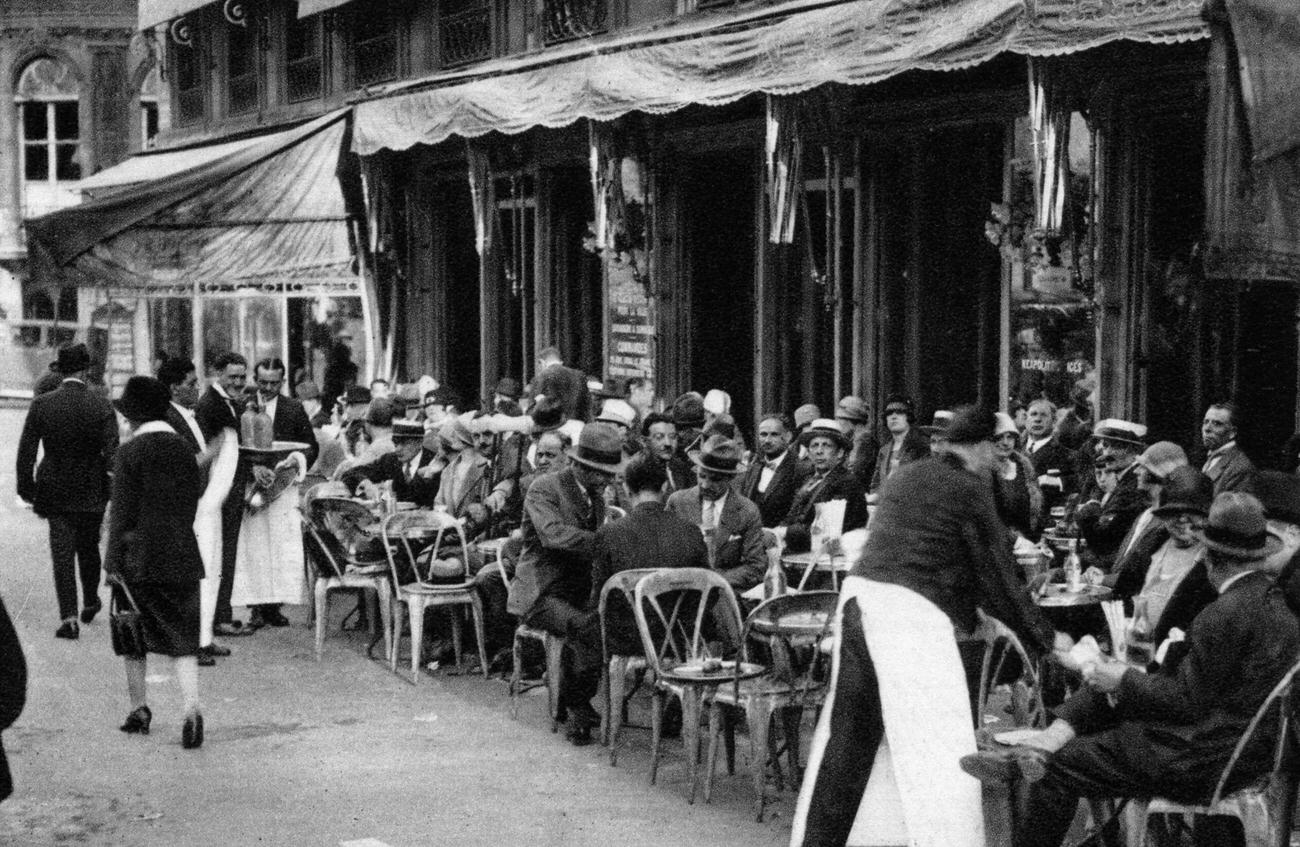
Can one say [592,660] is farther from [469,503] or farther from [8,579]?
[8,579]

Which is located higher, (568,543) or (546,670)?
(568,543)

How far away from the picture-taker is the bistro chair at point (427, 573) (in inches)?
427

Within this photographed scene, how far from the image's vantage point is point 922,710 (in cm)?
565

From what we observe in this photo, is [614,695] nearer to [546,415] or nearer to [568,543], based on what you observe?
[568,543]

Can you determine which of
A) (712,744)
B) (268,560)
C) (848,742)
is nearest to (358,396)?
(268,560)

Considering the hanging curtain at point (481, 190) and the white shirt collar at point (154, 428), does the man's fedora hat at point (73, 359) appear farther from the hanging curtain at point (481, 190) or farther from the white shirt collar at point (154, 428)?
the hanging curtain at point (481, 190)

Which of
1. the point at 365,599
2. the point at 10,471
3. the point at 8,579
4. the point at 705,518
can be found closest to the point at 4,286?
the point at 10,471

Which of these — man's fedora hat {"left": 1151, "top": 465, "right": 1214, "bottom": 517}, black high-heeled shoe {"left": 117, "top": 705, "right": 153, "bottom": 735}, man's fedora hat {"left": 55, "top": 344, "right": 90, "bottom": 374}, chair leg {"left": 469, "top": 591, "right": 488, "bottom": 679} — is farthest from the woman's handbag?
man's fedora hat {"left": 1151, "top": 465, "right": 1214, "bottom": 517}

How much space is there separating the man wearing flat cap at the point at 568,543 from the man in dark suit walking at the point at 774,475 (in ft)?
5.46

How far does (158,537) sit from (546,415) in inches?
113

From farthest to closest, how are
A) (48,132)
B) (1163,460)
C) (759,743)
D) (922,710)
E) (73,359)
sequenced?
(48,132) → (73,359) → (1163,460) → (759,743) → (922,710)

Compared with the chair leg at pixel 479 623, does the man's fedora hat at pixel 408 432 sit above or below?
above

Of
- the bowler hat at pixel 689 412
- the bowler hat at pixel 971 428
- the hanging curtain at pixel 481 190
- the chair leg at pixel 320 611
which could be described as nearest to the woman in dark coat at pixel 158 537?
the chair leg at pixel 320 611

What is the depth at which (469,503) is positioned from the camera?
11.9 metres
